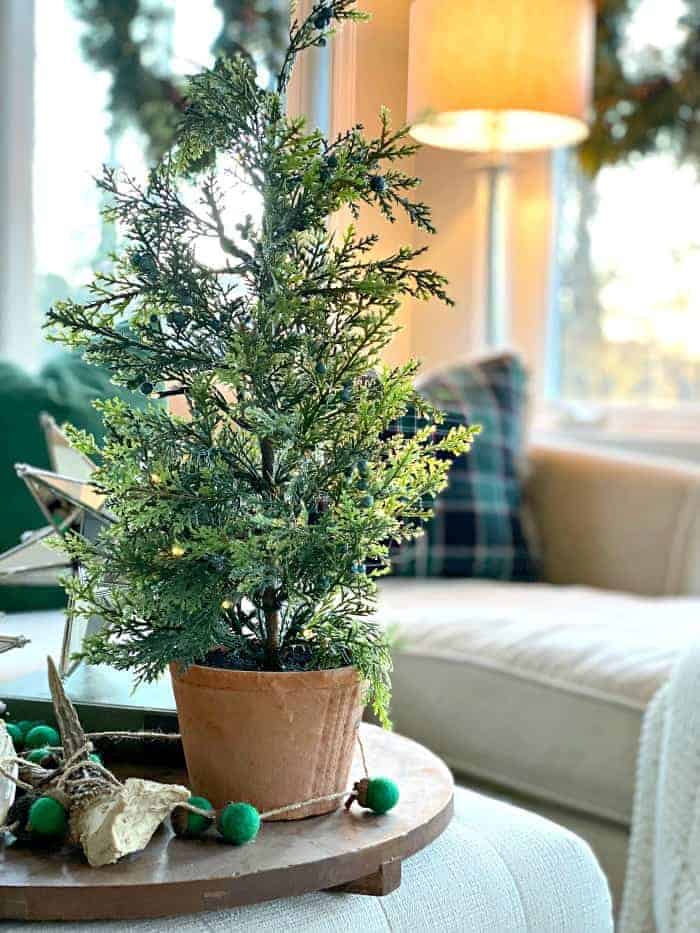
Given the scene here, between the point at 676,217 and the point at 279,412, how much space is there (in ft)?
7.76

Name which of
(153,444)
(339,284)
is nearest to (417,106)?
(339,284)

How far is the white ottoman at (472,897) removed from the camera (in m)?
0.64

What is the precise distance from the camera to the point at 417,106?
829 mm

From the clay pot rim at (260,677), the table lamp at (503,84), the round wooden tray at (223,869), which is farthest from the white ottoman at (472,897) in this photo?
the table lamp at (503,84)

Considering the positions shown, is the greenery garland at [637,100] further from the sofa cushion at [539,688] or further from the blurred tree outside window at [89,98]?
the sofa cushion at [539,688]

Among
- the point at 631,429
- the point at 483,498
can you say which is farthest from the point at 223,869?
the point at 631,429

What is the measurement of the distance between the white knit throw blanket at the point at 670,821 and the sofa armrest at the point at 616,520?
0.74m

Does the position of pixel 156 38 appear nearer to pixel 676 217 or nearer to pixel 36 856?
pixel 676 217

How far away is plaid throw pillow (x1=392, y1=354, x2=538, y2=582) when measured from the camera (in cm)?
200

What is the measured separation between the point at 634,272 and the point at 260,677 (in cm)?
243

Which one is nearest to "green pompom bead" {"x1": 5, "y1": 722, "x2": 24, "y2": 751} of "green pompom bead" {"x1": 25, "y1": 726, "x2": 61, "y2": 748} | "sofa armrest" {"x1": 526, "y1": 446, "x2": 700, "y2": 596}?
"green pompom bead" {"x1": 25, "y1": 726, "x2": 61, "y2": 748}

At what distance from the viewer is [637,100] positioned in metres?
2.83

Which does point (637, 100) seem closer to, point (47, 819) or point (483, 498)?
point (483, 498)

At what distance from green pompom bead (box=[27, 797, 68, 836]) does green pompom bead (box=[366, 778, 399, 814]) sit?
0.18 meters
